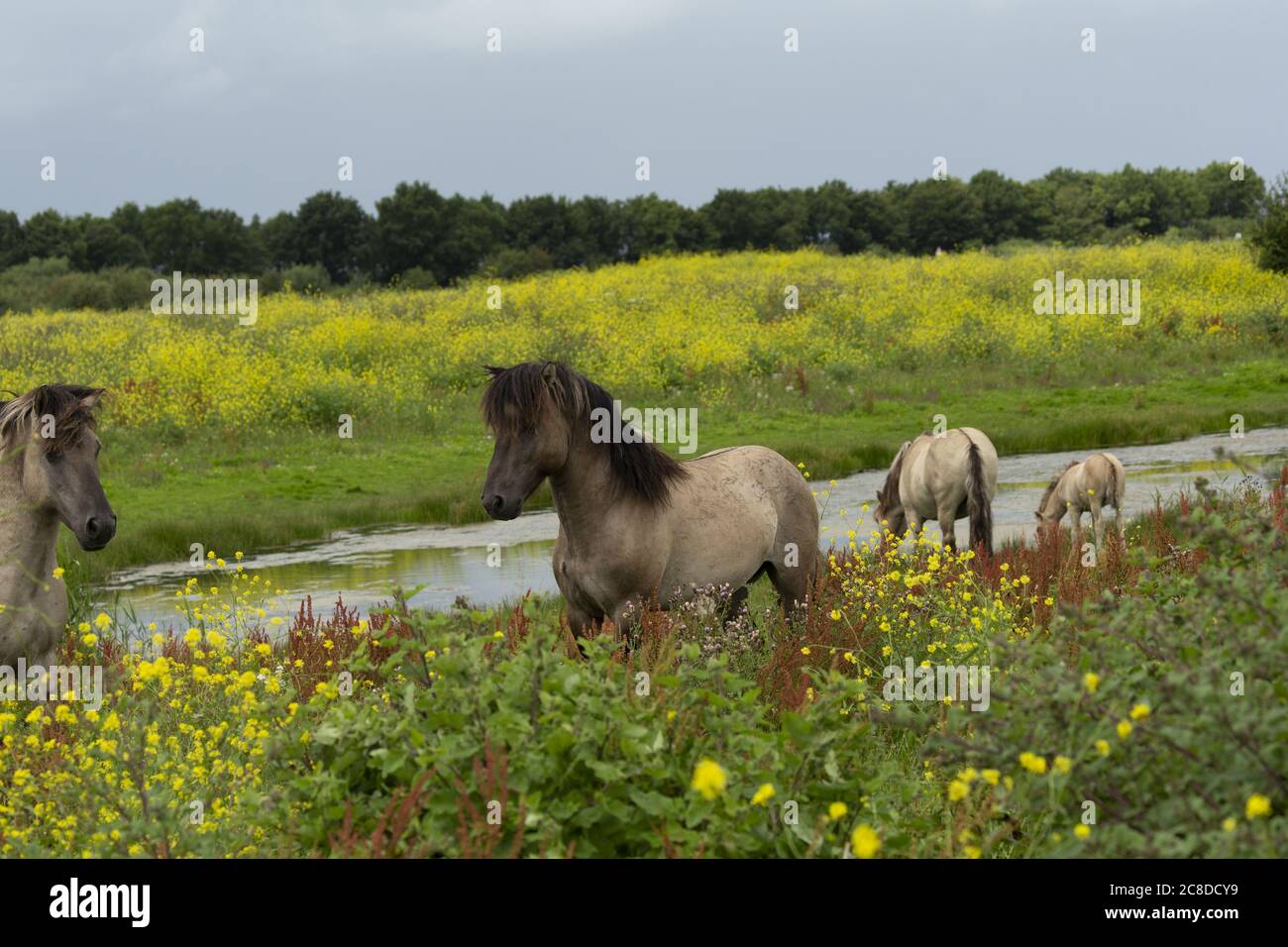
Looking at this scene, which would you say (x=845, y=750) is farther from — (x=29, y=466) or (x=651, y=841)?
(x=29, y=466)

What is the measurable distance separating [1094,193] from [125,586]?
73658 mm

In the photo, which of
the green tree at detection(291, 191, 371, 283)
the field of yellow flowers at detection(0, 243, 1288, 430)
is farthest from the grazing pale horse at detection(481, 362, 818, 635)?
the green tree at detection(291, 191, 371, 283)

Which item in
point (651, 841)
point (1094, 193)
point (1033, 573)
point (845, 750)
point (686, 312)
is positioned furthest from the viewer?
point (1094, 193)

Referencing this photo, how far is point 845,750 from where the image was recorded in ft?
15.5

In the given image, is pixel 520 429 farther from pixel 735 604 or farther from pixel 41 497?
pixel 41 497

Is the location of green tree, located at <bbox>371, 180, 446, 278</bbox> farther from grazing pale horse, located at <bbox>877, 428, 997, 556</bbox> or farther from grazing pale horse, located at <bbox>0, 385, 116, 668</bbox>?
grazing pale horse, located at <bbox>0, 385, 116, 668</bbox>

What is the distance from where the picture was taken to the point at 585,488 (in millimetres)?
7500

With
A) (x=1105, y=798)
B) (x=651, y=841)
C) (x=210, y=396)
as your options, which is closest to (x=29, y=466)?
(x=651, y=841)

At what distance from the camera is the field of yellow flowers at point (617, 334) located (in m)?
27.5

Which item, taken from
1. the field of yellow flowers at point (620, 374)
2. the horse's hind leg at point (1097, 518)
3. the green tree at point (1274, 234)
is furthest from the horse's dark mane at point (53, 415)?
the green tree at point (1274, 234)

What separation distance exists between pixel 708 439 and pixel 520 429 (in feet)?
56.1

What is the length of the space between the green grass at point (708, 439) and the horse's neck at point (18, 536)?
807cm

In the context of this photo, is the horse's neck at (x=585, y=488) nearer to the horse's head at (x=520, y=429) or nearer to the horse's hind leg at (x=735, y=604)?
the horse's head at (x=520, y=429)
